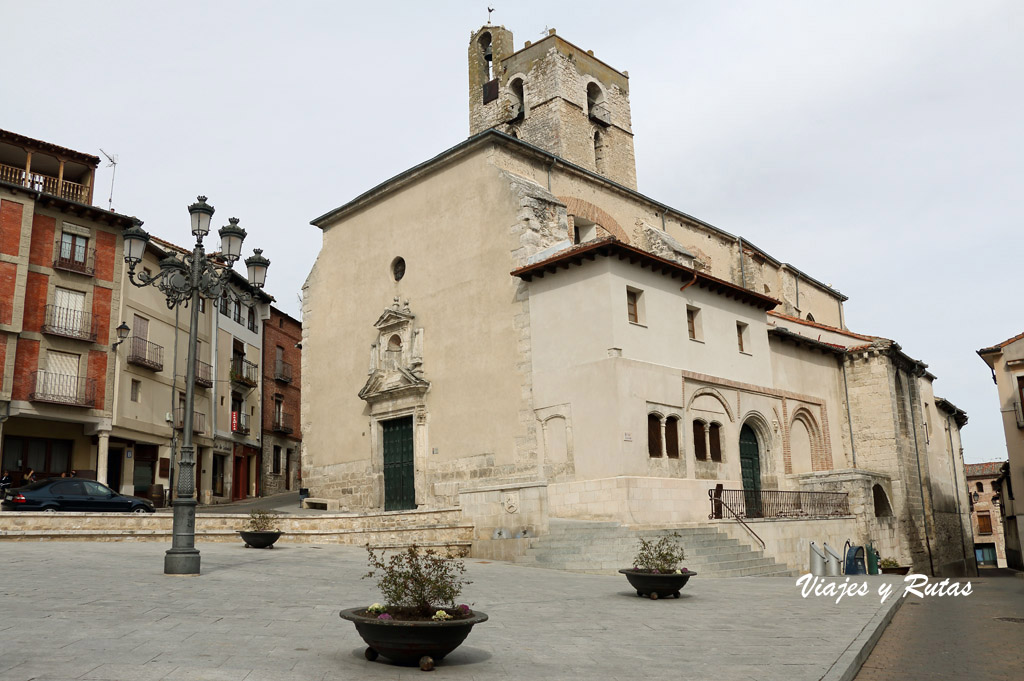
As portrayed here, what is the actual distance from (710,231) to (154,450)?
22552 millimetres

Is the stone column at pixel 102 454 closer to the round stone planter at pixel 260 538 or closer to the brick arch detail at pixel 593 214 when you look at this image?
the round stone planter at pixel 260 538

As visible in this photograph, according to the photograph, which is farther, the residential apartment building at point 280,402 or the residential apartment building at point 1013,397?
the residential apartment building at point 280,402

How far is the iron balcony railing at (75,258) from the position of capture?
27875 millimetres

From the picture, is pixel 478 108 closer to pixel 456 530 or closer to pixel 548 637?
pixel 456 530

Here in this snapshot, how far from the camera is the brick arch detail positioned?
2538cm

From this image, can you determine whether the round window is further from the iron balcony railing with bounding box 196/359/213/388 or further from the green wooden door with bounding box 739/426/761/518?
the iron balcony railing with bounding box 196/359/213/388

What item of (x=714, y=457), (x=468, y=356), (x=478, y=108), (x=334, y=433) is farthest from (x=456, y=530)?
(x=478, y=108)

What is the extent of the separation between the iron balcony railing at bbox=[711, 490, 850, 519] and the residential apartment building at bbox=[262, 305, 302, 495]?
26.0 m

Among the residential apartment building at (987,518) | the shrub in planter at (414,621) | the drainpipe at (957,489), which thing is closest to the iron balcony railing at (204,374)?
the shrub in planter at (414,621)

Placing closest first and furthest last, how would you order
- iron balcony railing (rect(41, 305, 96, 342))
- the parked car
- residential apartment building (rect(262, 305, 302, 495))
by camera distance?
the parked car
iron balcony railing (rect(41, 305, 96, 342))
residential apartment building (rect(262, 305, 302, 495))

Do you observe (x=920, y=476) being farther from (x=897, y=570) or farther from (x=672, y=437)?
(x=672, y=437)

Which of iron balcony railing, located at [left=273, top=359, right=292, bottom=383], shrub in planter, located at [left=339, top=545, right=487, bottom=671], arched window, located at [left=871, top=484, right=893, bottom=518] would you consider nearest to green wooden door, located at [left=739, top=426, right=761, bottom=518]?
arched window, located at [left=871, top=484, right=893, bottom=518]

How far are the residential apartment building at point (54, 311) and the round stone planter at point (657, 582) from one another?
22.0 metres

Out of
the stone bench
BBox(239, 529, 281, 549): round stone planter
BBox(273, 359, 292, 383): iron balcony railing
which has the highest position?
BBox(273, 359, 292, 383): iron balcony railing
